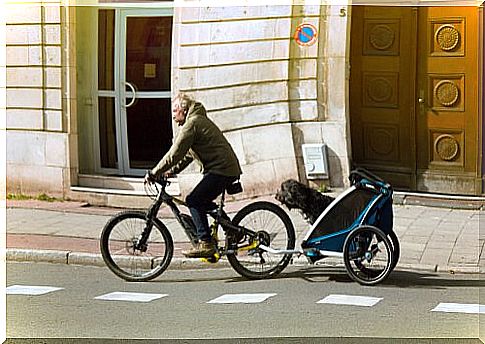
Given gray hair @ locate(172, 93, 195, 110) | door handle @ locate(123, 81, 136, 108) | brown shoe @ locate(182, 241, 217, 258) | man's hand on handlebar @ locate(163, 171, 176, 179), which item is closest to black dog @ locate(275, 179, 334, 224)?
brown shoe @ locate(182, 241, 217, 258)

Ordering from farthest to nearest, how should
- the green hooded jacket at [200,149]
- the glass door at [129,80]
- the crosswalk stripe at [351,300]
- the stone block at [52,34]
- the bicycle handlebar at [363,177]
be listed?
1. the glass door at [129,80]
2. the stone block at [52,34]
3. the bicycle handlebar at [363,177]
4. the green hooded jacket at [200,149]
5. the crosswalk stripe at [351,300]

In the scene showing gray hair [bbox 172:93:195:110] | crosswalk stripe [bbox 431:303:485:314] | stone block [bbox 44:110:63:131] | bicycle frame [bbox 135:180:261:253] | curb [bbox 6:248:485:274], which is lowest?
crosswalk stripe [bbox 431:303:485:314]

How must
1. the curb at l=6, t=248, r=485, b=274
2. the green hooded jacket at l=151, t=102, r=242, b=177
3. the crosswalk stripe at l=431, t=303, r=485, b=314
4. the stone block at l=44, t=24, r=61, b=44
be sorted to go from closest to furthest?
the crosswalk stripe at l=431, t=303, r=485, b=314, the green hooded jacket at l=151, t=102, r=242, b=177, the curb at l=6, t=248, r=485, b=274, the stone block at l=44, t=24, r=61, b=44

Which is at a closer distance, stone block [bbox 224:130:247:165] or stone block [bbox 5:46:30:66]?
stone block [bbox 224:130:247:165]

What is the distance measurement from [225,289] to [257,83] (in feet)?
5.49

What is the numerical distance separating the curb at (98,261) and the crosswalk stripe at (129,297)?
0.61 m

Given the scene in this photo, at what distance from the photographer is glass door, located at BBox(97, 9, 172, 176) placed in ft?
30.9

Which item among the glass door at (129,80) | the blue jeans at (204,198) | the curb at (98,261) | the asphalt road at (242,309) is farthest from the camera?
the glass door at (129,80)

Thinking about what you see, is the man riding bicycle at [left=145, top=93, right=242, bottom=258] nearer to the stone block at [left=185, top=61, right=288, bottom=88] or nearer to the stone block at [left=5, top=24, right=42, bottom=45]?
the stone block at [left=185, top=61, right=288, bottom=88]

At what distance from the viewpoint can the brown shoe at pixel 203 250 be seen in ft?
29.3

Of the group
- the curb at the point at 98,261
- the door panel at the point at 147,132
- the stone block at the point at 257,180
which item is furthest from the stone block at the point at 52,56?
the stone block at the point at 257,180

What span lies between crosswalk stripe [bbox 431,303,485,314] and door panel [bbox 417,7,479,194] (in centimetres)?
146

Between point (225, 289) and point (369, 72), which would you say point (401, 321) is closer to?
point (225, 289)

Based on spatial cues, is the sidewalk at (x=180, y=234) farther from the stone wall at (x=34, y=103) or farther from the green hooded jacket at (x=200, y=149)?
the green hooded jacket at (x=200, y=149)
